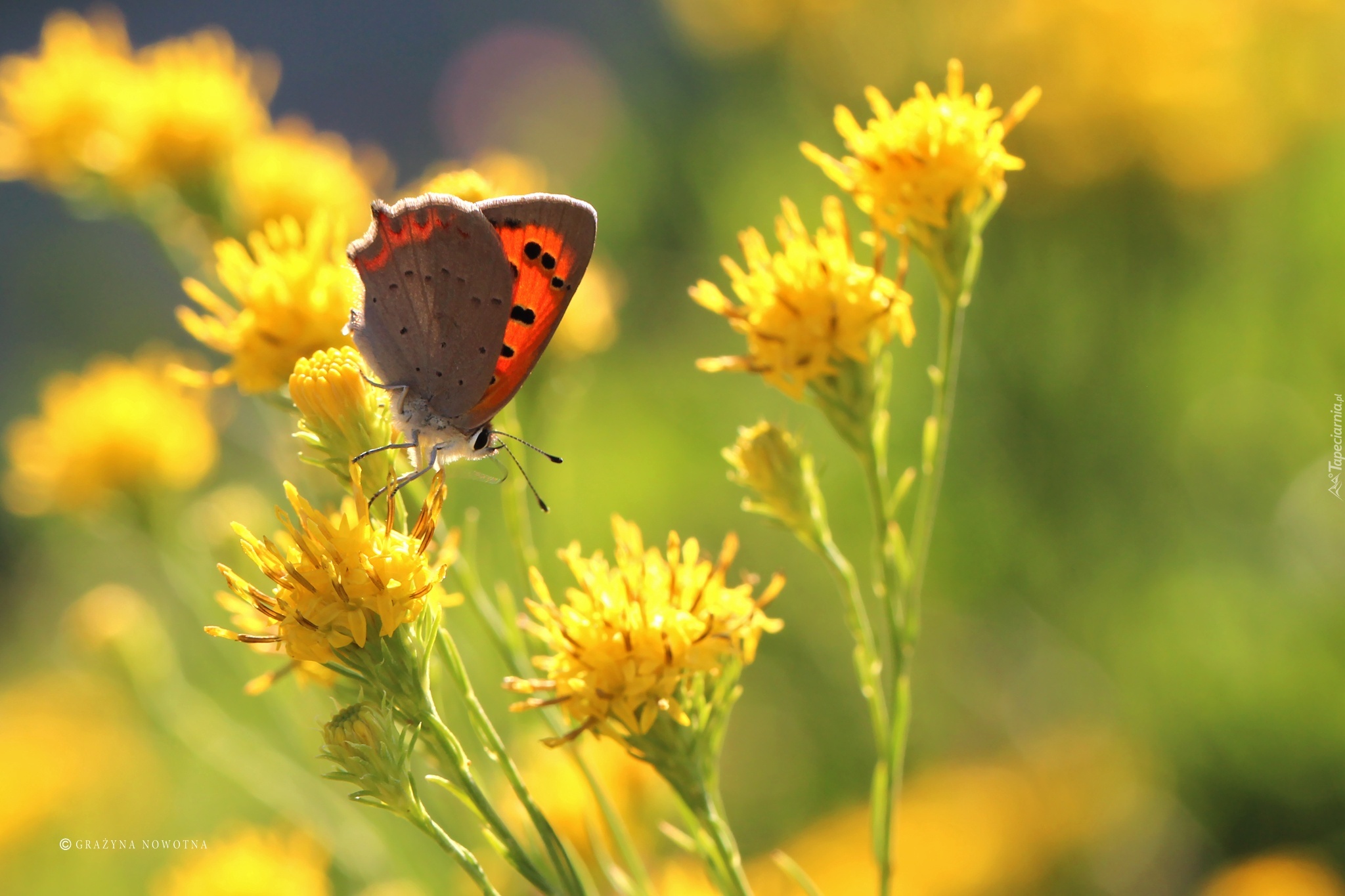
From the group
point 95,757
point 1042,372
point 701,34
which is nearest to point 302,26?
point 701,34

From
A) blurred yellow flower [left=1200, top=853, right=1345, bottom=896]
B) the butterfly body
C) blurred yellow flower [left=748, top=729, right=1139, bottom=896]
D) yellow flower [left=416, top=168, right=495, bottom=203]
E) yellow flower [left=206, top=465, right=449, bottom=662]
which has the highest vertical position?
yellow flower [left=416, top=168, right=495, bottom=203]

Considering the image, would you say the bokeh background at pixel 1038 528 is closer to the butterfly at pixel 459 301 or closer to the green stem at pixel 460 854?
the butterfly at pixel 459 301

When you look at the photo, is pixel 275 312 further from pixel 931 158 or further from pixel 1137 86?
pixel 1137 86

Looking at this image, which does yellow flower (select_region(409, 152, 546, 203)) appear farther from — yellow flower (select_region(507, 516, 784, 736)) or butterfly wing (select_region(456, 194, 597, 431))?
yellow flower (select_region(507, 516, 784, 736))

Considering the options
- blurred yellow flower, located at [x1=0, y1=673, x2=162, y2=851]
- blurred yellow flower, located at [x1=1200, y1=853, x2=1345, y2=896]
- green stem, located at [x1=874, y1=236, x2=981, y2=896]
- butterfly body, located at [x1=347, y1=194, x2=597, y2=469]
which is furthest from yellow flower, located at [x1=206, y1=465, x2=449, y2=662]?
blurred yellow flower, located at [x1=0, y1=673, x2=162, y2=851]

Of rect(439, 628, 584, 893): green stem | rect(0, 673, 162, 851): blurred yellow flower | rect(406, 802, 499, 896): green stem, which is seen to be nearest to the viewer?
rect(406, 802, 499, 896): green stem

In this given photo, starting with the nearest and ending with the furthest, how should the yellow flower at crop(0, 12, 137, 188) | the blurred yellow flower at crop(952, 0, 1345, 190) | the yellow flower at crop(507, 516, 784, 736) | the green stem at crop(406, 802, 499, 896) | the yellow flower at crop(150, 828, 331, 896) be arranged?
1. the green stem at crop(406, 802, 499, 896)
2. the yellow flower at crop(507, 516, 784, 736)
3. the yellow flower at crop(150, 828, 331, 896)
4. the yellow flower at crop(0, 12, 137, 188)
5. the blurred yellow flower at crop(952, 0, 1345, 190)

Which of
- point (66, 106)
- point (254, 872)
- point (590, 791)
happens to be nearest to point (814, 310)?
point (590, 791)

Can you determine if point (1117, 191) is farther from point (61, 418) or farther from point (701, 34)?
point (61, 418)
